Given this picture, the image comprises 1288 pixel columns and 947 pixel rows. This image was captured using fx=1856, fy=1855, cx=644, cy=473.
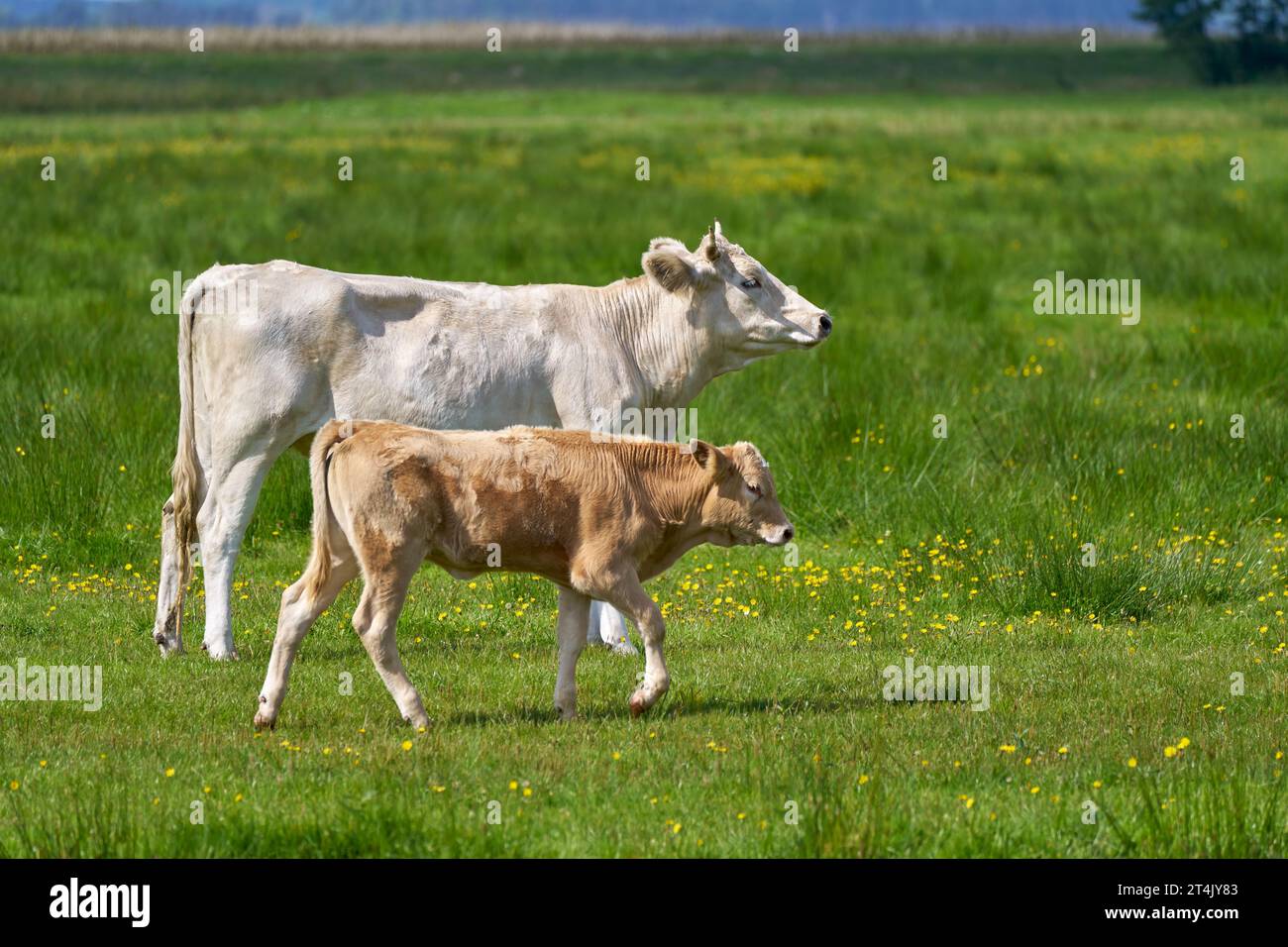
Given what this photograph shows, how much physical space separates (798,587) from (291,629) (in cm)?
367

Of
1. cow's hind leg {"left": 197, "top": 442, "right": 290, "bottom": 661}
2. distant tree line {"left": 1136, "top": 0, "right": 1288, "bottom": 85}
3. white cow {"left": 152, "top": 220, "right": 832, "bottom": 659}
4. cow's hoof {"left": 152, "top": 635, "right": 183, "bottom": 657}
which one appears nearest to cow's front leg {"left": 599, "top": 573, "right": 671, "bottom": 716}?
white cow {"left": 152, "top": 220, "right": 832, "bottom": 659}

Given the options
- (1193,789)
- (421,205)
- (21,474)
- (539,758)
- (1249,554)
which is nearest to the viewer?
(1193,789)

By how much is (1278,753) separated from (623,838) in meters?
2.75

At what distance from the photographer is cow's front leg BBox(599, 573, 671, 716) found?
300 inches

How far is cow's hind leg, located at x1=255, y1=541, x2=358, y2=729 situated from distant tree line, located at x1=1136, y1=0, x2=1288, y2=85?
3575 inches

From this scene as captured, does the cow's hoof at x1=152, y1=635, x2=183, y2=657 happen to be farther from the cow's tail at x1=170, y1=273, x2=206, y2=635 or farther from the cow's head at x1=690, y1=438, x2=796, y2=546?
the cow's head at x1=690, y1=438, x2=796, y2=546

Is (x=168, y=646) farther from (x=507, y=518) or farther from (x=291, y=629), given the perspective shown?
(x=507, y=518)

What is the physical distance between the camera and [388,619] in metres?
7.42

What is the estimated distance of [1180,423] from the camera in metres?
13.5

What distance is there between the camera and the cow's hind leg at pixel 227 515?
923 centimetres

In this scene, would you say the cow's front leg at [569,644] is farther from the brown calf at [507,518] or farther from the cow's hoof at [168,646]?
the cow's hoof at [168,646]

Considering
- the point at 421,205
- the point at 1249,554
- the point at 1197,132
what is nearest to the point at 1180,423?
the point at 1249,554

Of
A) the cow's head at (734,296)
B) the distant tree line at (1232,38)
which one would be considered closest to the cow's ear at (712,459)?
the cow's head at (734,296)
